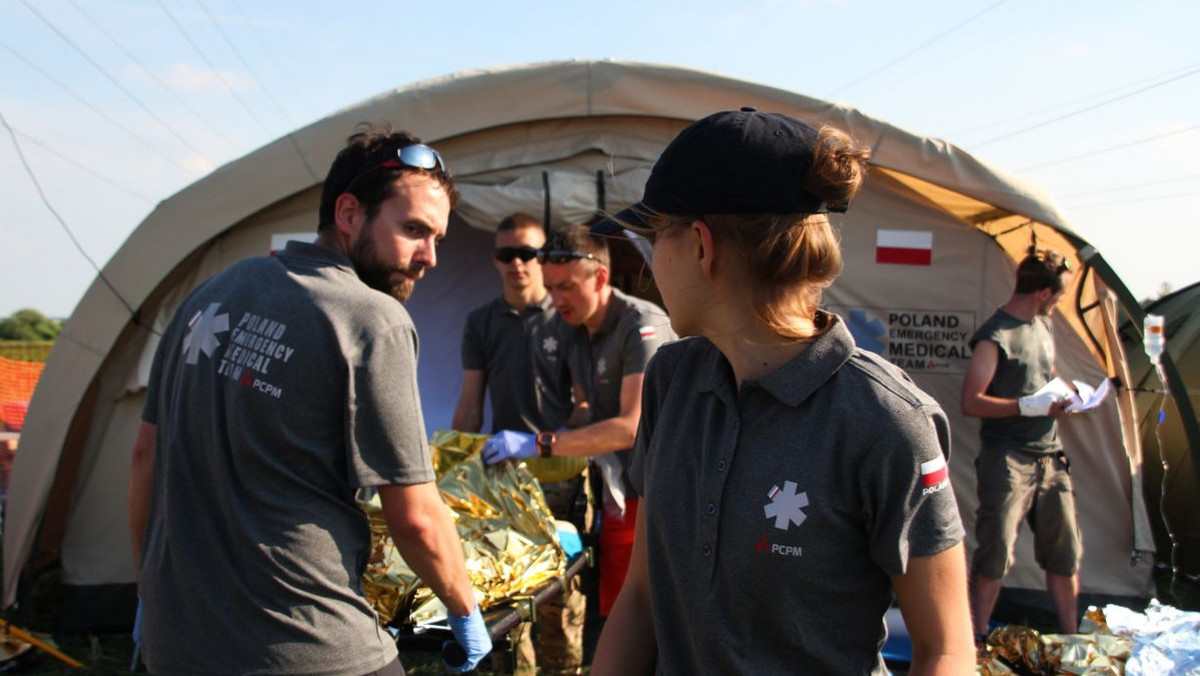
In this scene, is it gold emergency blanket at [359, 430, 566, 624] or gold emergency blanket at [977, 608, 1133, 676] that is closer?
gold emergency blanket at [359, 430, 566, 624]

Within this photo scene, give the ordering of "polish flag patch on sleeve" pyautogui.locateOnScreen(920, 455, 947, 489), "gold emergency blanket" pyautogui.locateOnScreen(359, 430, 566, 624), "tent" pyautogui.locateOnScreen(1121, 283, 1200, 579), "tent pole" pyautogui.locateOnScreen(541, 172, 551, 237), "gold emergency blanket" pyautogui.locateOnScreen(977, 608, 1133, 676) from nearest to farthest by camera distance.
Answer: "polish flag patch on sleeve" pyautogui.locateOnScreen(920, 455, 947, 489)
"gold emergency blanket" pyautogui.locateOnScreen(359, 430, 566, 624)
"gold emergency blanket" pyautogui.locateOnScreen(977, 608, 1133, 676)
"tent pole" pyautogui.locateOnScreen(541, 172, 551, 237)
"tent" pyautogui.locateOnScreen(1121, 283, 1200, 579)

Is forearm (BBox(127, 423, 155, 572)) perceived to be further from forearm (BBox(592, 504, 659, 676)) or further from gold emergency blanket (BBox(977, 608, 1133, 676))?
gold emergency blanket (BBox(977, 608, 1133, 676))

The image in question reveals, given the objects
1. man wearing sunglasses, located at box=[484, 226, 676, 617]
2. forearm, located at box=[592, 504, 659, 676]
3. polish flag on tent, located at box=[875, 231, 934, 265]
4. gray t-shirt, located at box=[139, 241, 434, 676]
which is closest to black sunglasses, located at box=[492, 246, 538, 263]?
man wearing sunglasses, located at box=[484, 226, 676, 617]

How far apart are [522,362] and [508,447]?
3.04 feet

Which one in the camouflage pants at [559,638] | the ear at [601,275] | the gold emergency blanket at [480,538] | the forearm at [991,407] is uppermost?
the ear at [601,275]

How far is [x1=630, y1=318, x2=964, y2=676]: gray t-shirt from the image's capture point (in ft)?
3.95

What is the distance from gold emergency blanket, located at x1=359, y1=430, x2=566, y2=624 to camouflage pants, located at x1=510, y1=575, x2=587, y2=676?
65 cm

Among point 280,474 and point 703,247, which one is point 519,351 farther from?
point 703,247

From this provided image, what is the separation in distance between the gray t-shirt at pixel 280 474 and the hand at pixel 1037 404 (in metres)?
3.67

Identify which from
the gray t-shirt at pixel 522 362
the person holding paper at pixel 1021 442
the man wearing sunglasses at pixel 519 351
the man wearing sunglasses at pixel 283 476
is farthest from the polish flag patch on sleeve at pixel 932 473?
the person holding paper at pixel 1021 442

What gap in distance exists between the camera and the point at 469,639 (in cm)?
240

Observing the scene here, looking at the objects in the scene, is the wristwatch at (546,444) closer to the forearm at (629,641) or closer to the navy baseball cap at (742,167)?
the forearm at (629,641)

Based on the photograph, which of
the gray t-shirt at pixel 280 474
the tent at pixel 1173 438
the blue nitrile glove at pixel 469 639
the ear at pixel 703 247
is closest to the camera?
the ear at pixel 703 247

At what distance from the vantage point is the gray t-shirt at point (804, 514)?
3.95 feet
